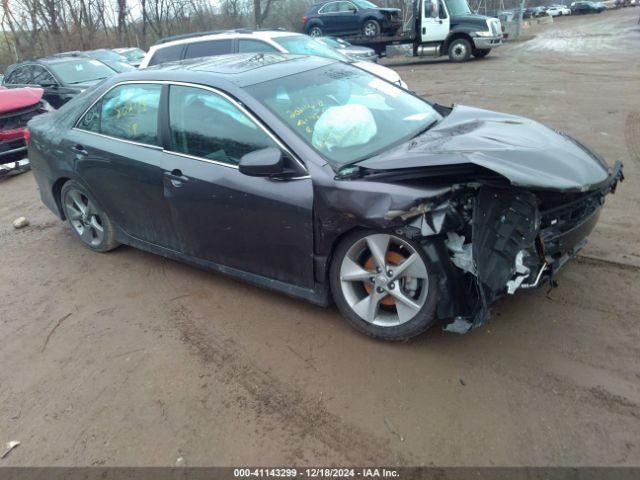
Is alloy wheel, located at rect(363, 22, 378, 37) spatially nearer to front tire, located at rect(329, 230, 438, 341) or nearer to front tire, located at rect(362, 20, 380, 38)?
front tire, located at rect(362, 20, 380, 38)

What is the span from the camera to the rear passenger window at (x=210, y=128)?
334 cm

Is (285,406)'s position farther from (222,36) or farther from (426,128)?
(222,36)

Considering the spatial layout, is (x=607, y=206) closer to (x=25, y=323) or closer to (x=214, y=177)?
(x=214, y=177)

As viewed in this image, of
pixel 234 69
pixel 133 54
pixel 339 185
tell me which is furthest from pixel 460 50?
pixel 339 185

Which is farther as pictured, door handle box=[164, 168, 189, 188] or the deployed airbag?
door handle box=[164, 168, 189, 188]

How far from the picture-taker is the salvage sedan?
2758mm

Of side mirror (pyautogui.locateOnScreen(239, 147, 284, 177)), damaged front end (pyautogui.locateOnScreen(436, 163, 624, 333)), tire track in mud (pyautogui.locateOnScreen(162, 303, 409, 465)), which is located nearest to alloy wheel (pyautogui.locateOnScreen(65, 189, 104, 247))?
tire track in mud (pyautogui.locateOnScreen(162, 303, 409, 465))

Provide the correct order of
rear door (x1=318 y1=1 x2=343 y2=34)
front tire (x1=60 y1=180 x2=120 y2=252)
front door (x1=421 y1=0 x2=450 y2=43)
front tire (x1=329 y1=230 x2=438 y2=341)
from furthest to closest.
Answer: rear door (x1=318 y1=1 x2=343 y2=34) → front door (x1=421 y1=0 x2=450 y2=43) → front tire (x1=60 y1=180 x2=120 y2=252) → front tire (x1=329 y1=230 x2=438 y2=341)

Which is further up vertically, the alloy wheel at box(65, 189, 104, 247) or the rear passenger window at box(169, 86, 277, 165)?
the rear passenger window at box(169, 86, 277, 165)

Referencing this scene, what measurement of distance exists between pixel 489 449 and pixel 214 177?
2325 millimetres

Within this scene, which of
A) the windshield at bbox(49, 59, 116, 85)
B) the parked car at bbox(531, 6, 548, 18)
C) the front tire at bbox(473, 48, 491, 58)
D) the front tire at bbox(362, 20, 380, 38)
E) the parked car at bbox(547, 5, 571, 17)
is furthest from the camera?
the parked car at bbox(547, 5, 571, 17)

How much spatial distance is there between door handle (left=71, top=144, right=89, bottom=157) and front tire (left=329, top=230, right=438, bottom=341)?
2547 millimetres

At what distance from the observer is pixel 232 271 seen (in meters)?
3.66

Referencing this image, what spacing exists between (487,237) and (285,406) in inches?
56.3
